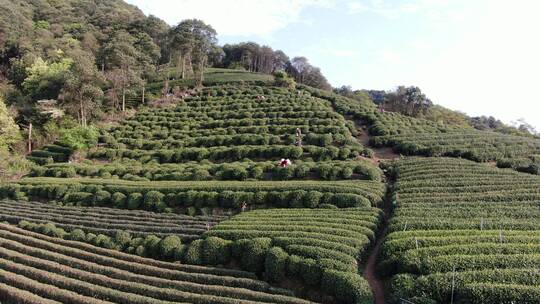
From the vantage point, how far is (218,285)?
58.5 feet

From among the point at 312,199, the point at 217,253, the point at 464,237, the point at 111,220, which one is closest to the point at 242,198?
the point at 312,199

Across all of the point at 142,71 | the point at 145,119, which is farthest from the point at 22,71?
the point at 145,119

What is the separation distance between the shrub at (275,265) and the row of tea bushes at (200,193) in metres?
8.33

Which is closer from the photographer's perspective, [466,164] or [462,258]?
[462,258]

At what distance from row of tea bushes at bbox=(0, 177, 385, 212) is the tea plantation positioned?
107 mm

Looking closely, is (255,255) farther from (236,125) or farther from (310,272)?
(236,125)

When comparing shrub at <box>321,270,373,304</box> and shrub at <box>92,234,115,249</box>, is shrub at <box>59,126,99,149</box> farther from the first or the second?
shrub at <box>321,270,373,304</box>

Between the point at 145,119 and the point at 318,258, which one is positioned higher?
the point at 145,119

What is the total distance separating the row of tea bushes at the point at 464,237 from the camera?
14984 millimetres

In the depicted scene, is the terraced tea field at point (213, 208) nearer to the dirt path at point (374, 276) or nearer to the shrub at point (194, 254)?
the shrub at point (194, 254)

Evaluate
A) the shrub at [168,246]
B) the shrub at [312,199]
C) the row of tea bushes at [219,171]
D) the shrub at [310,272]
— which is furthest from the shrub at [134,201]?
the shrub at [310,272]

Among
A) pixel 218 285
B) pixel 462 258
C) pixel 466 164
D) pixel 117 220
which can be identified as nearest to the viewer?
pixel 462 258

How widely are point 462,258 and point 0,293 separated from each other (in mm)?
20292

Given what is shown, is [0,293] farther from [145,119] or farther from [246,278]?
[145,119]
